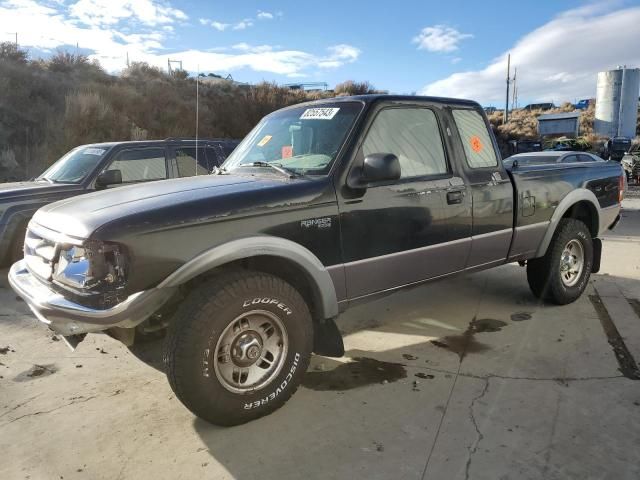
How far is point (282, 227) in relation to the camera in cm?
304

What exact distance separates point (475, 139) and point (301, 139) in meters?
1.61

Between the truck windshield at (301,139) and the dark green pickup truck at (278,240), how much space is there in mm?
13

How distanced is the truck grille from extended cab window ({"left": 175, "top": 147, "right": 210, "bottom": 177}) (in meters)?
4.20

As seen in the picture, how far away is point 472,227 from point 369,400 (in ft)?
5.48

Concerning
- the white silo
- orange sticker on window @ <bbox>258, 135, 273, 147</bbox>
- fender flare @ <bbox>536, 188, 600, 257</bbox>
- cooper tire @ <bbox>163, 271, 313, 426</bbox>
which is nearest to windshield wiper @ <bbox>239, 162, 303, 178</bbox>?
orange sticker on window @ <bbox>258, 135, 273, 147</bbox>

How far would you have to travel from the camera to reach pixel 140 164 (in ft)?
23.5

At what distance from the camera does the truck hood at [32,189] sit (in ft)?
20.5

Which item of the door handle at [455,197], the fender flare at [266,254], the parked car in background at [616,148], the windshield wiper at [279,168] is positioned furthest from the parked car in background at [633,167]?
the fender flare at [266,254]

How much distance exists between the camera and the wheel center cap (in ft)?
9.71

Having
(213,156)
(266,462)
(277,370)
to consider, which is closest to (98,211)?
(277,370)

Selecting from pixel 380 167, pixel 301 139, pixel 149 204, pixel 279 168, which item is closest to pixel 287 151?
pixel 301 139

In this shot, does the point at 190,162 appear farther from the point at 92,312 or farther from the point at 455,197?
the point at 92,312

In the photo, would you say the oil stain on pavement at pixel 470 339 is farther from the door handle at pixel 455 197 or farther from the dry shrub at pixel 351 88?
the dry shrub at pixel 351 88

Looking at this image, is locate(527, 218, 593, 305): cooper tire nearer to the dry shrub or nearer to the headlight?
the headlight
